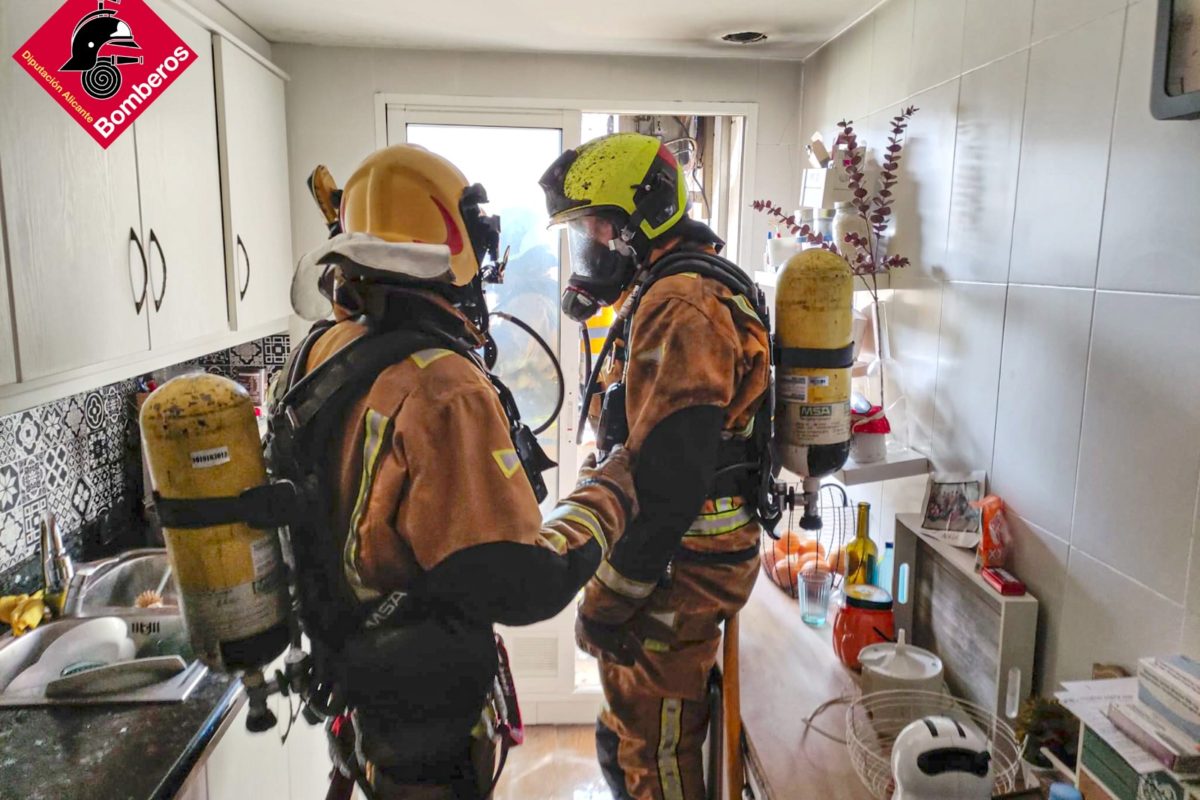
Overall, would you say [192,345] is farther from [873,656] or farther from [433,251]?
[873,656]

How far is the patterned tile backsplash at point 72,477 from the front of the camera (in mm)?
1668

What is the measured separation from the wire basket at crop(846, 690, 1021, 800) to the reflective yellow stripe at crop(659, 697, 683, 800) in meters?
0.32

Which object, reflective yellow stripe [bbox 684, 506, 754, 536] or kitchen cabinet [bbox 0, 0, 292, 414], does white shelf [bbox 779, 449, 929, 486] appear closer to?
reflective yellow stripe [bbox 684, 506, 754, 536]

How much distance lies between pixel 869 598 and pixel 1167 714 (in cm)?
75

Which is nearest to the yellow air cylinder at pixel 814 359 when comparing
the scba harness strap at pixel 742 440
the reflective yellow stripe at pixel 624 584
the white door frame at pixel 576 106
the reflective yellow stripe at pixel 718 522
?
the scba harness strap at pixel 742 440

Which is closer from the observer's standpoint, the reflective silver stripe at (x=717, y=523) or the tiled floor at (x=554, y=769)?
the reflective silver stripe at (x=717, y=523)

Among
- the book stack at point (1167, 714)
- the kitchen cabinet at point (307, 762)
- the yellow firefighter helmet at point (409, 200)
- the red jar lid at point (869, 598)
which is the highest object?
the yellow firefighter helmet at point (409, 200)

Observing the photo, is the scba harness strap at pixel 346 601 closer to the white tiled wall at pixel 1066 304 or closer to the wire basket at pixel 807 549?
the white tiled wall at pixel 1066 304

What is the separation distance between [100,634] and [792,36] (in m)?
2.34

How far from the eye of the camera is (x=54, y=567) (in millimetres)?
1695

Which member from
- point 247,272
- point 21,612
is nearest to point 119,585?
point 21,612

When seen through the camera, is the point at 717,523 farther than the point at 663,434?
Yes

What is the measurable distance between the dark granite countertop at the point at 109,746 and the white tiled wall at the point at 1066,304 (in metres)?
1.42

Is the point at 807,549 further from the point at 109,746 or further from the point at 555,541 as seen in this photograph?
the point at 109,746
